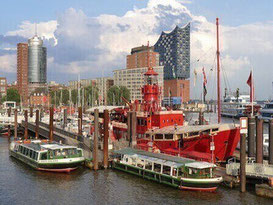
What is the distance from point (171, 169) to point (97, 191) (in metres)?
8.06

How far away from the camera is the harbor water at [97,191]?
3147cm

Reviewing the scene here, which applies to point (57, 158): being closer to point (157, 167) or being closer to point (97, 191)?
point (97, 191)

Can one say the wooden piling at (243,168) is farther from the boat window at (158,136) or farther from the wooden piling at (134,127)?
the wooden piling at (134,127)

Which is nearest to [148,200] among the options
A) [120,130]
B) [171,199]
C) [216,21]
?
[171,199]

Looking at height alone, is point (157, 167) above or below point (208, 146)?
below

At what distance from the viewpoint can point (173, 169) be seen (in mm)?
34688

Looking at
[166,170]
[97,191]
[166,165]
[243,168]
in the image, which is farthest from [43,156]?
[243,168]

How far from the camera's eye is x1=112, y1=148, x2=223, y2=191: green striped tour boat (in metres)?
32.8

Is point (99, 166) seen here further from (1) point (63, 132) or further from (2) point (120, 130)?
(1) point (63, 132)

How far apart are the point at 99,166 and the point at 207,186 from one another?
52.6 ft

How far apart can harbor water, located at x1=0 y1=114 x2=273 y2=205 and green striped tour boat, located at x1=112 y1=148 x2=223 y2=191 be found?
0.69 meters

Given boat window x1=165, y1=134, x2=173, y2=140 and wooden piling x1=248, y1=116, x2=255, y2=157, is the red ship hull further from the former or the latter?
wooden piling x1=248, y1=116, x2=255, y2=157

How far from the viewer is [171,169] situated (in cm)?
3466

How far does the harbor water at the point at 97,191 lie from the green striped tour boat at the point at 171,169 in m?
0.69
